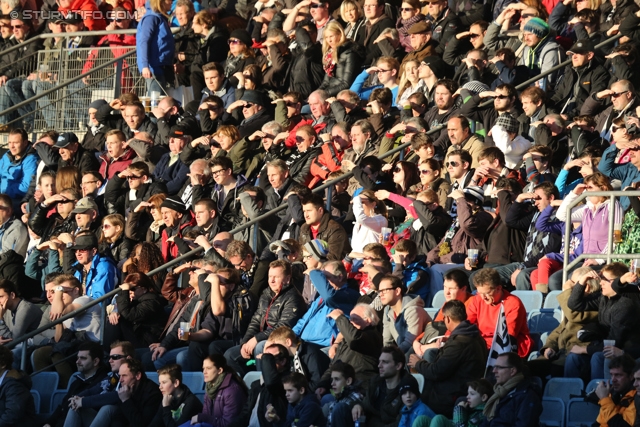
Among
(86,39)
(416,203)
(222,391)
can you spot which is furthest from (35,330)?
(86,39)

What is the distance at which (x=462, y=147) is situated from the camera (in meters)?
15.0

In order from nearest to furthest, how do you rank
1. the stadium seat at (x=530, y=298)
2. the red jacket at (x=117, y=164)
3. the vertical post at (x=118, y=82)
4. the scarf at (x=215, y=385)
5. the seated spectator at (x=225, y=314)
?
the scarf at (x=215, y=385) → the stadium seat at (x=530, y=298) → the seated spectator at (x=225, y=314) → the red jacket at (x=117, y=164) → the vertical post at (x=118, y=82)

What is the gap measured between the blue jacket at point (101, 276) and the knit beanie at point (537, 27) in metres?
4.95

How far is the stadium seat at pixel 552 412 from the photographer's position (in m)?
10.9

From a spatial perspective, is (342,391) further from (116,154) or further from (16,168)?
(16,168)

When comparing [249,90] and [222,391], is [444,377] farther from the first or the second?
[249,90]

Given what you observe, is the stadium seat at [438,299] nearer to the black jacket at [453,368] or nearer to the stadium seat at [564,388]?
the black jacket at [453,368]

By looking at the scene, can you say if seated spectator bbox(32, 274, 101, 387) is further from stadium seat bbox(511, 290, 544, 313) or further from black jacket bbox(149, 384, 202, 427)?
stadium seat bbox(511, 290, 544, 313)

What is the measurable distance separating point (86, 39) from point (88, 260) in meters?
6.29

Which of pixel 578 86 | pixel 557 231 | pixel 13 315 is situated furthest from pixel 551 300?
pixel 13 315

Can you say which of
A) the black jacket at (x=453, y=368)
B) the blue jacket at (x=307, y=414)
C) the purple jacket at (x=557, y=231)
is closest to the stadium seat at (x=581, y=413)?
the black jacket at (x=453, y=368)

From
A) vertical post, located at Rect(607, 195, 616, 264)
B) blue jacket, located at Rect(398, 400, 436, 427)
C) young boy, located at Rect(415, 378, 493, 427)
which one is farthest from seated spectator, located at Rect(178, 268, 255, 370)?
vertical post, located at Rect(607, 195, 616, 264)

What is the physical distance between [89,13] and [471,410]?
11890 millimetres

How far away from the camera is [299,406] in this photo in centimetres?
1145
